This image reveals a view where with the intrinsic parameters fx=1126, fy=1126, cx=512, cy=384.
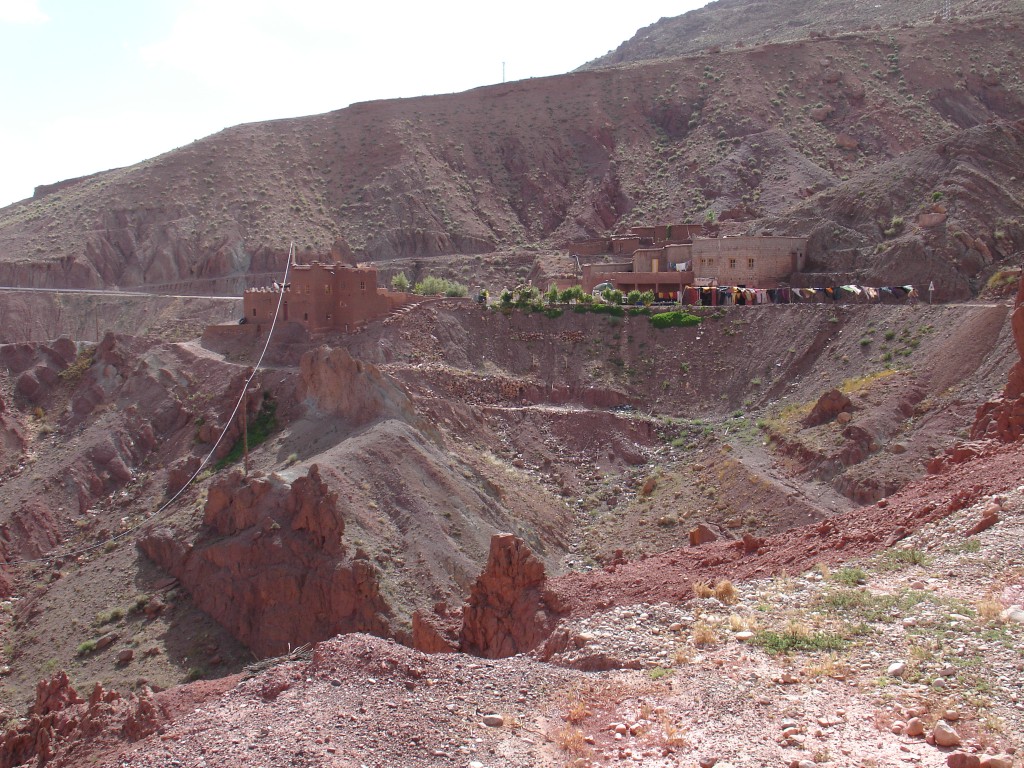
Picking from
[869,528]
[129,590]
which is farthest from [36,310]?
[869,528]

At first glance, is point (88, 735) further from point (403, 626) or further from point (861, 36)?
point (861, 36)

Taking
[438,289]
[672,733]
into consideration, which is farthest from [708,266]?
[672,733]

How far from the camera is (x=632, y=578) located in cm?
1583

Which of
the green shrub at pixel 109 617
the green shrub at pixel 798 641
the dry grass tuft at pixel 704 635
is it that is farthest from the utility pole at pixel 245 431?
the green shrub at pixel 798 641

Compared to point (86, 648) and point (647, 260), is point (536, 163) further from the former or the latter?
point (86, 648)

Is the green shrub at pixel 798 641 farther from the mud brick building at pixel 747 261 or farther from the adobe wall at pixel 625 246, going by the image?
the adobe wall at pixel 625 246

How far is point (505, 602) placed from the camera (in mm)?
17641

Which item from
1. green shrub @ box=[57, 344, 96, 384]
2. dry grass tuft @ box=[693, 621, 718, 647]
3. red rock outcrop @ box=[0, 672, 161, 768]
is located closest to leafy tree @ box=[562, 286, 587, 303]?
green shrub @ box=[57, 344, 96, 384]

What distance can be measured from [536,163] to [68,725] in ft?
214

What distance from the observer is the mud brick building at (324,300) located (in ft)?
133

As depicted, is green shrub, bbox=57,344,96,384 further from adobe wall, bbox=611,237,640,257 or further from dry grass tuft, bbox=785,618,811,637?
dry grass tuft, bbox=785,618,811,637

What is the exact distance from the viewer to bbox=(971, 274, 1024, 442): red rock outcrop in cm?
1780

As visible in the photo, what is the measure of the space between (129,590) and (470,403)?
46.2ft

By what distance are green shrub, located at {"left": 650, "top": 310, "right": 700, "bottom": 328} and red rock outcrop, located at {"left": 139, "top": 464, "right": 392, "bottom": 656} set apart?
20.1 metres
